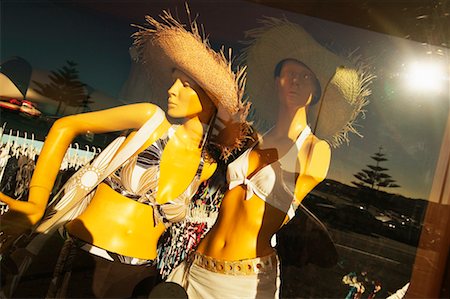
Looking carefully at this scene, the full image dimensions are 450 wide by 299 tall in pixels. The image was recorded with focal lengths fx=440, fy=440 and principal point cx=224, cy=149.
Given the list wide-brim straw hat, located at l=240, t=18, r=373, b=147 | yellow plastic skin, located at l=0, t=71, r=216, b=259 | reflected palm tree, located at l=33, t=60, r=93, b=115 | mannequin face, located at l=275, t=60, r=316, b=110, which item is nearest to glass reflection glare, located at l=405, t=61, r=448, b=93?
wide-brim straw hat, located at l=240, t=18, r=373, b=147

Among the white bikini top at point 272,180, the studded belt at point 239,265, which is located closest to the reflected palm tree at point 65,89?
the white bikini top at point 272,180

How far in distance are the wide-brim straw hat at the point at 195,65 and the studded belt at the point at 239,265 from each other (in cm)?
47

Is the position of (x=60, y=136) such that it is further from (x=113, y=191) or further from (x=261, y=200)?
(x=261, y=200)

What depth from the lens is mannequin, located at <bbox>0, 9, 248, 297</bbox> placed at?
190cm

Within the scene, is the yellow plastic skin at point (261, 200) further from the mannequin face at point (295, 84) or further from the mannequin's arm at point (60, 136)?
the mannequin's arm at point (60, 136)

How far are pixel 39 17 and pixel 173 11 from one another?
1.99 ft

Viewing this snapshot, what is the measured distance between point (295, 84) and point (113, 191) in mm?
945

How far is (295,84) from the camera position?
2016 millimetres

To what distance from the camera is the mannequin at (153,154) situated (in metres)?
1.90

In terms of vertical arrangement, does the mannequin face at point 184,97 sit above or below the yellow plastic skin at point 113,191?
above

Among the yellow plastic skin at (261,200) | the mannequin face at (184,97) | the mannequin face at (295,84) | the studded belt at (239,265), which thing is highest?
the mannequin face at (295,84)

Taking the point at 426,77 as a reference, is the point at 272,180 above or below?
below

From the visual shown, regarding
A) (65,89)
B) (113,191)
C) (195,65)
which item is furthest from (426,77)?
(65,89)

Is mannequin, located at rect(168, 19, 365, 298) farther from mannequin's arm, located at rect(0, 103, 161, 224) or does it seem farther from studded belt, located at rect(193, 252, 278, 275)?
mannequin's arm, located at rect(0, 103, 161, 224)
